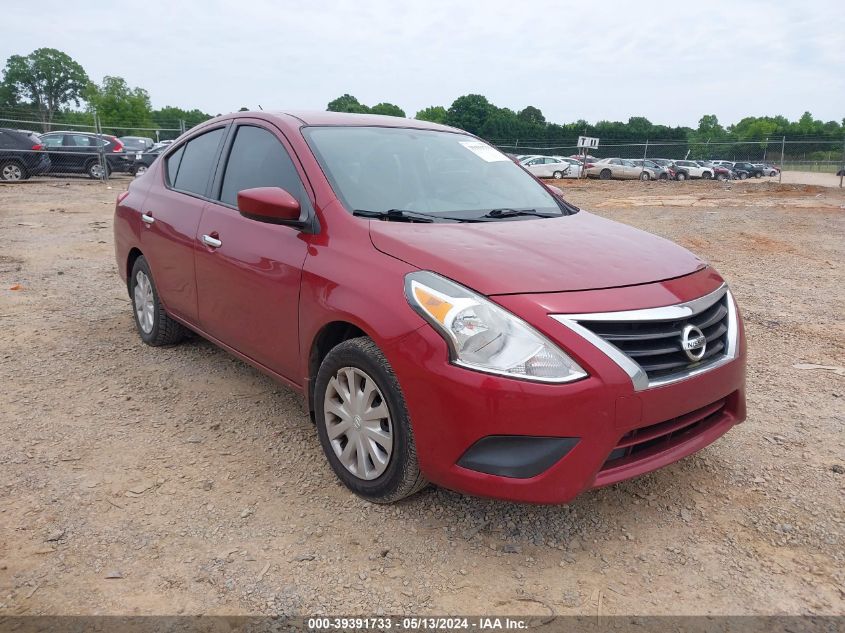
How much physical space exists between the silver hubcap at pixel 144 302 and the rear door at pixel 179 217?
264 mm

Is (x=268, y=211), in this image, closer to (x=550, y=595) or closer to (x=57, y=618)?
(x=57, y=618)

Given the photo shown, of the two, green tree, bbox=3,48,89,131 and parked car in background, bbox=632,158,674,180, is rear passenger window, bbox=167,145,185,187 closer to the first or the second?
parked car in background, bbox=632,158,674,180

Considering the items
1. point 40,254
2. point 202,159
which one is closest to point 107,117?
point 40,254

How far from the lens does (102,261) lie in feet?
25.4

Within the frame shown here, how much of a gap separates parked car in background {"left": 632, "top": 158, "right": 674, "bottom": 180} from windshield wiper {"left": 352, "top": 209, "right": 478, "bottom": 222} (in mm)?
30865

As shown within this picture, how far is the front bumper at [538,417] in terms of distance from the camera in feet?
6.95

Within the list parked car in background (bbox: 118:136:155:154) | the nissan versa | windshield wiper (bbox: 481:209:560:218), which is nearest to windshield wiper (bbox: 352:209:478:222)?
the nissan versa

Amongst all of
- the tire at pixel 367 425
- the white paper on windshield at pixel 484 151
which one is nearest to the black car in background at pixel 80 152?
the white paper on windshield at pixel 484 151

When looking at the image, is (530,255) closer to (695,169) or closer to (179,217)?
(179,217)

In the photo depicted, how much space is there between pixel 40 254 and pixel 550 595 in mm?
8067

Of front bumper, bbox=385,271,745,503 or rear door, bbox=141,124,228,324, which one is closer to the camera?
front bumper, bbox=385,271,745,503

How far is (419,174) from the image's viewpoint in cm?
325

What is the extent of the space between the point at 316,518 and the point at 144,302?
9.01ft

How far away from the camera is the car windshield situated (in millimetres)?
3002
